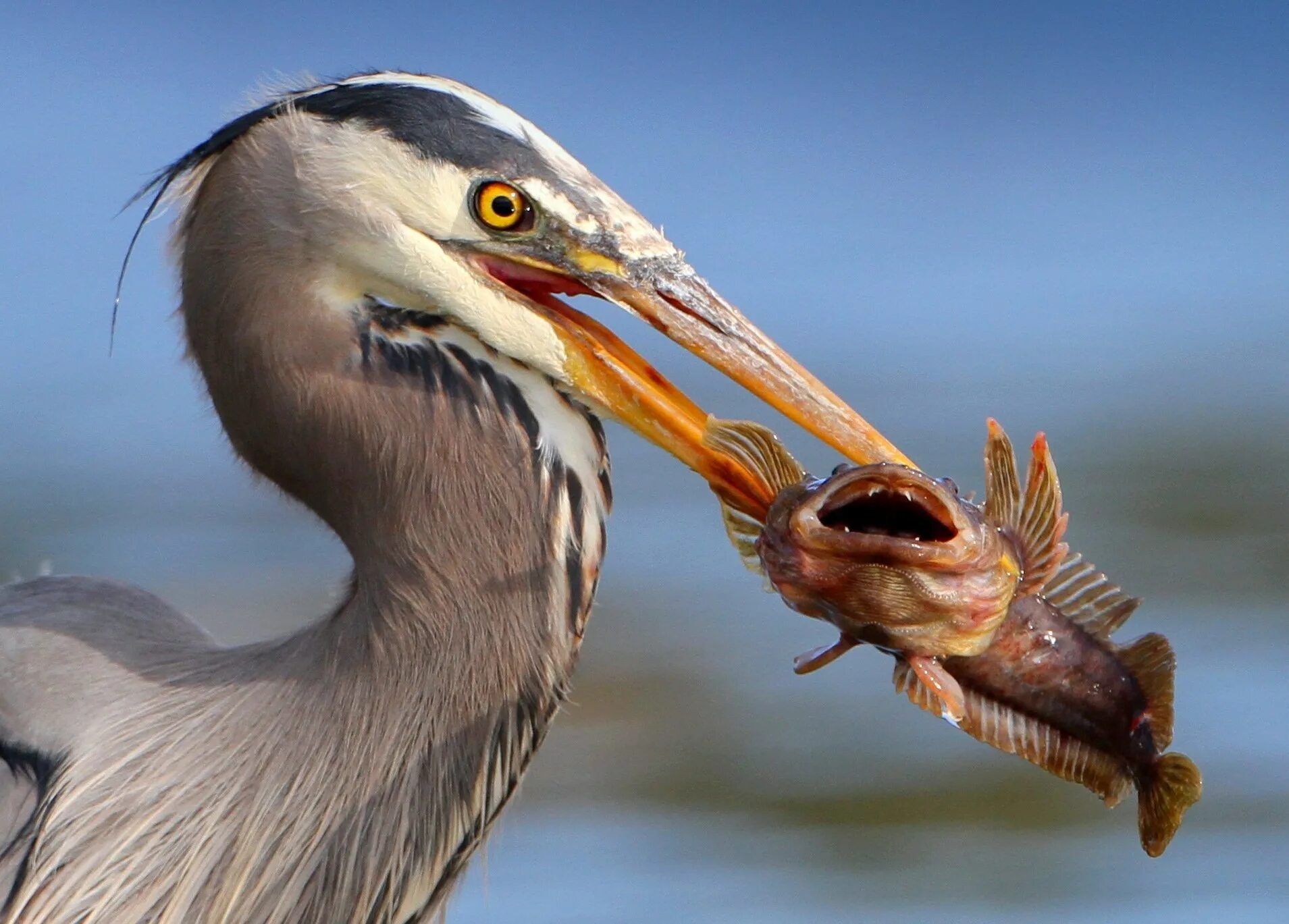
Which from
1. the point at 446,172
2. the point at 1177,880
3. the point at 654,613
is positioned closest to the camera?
the point at 446,172

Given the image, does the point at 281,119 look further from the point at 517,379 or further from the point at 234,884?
the point at 234,884

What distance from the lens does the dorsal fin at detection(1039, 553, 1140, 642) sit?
234cm

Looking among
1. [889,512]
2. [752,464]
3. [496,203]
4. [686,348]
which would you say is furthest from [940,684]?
[496,203]

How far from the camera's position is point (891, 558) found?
6.85 ft

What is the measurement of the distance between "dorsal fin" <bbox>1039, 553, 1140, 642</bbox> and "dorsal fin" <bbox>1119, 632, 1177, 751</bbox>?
0.15 ft

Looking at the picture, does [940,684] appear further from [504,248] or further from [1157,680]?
[504,248]

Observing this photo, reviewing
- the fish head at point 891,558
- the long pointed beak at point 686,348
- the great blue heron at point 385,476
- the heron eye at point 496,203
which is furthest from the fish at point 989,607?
the heron eye at point 496,203

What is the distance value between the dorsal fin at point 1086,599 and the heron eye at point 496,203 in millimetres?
837

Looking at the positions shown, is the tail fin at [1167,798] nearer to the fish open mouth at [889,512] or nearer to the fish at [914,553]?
the fish at [914,553]

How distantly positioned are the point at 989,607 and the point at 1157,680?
28 cm

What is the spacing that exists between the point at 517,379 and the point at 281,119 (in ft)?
1.60

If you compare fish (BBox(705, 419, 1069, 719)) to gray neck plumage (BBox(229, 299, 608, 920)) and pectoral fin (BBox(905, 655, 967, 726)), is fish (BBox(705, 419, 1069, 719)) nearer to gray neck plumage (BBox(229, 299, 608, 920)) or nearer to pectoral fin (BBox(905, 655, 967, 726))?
pectoral fin (BBox(905, 655, 967, 726))

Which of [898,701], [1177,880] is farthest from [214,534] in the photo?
[1177,880]

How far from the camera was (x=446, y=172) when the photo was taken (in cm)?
255
